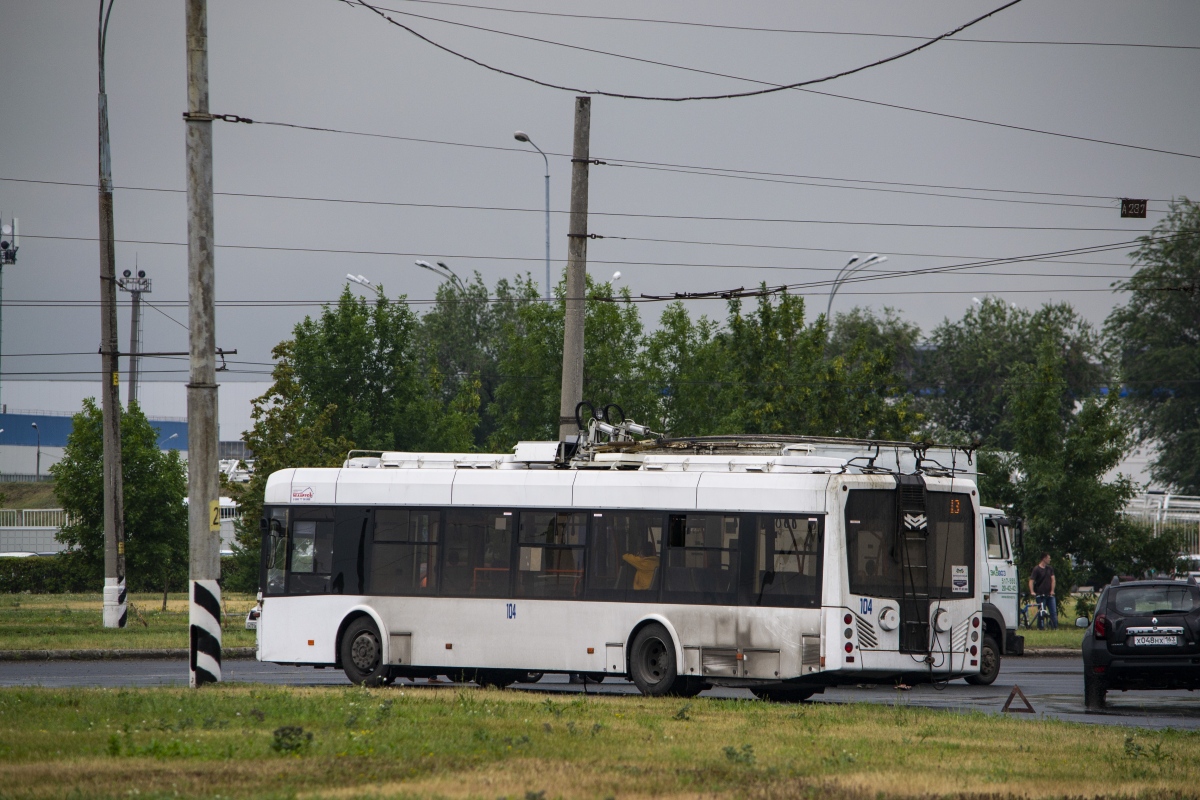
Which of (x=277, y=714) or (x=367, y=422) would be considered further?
(x=367, y=422)

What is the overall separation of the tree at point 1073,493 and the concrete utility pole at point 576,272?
14479 mm

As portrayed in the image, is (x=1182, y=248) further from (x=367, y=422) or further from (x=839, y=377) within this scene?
(x=367, y=422)

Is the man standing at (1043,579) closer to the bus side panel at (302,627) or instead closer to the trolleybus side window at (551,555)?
the trolleybus side window at (551,555)

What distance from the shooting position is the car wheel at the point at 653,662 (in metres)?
17.4

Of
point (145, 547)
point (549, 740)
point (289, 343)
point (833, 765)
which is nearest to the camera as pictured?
point (833, 765)

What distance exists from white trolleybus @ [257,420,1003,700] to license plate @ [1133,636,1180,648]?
1.85m

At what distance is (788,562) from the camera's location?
17141mm

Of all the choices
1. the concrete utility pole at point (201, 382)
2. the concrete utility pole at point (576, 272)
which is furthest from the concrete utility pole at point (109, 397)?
the concrete utility pole at point (201, 382)

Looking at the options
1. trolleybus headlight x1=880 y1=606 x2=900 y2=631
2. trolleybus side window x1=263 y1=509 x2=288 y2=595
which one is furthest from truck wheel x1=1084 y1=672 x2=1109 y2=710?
trolleybus side window x1=263 y1=509 x2=288 y2=595

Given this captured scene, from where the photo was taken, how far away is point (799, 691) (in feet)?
59.5

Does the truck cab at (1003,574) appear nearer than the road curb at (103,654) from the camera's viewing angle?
Yes

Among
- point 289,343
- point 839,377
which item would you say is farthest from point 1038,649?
point 289,343

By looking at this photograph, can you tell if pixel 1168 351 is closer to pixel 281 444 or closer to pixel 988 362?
pixel 988 362

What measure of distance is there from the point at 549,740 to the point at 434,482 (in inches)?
304
